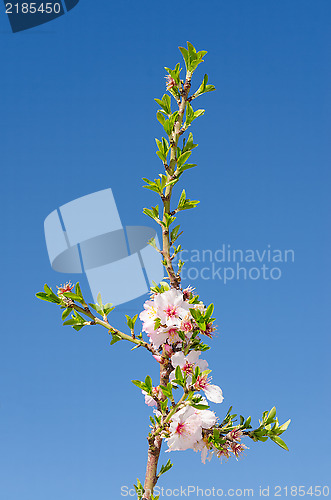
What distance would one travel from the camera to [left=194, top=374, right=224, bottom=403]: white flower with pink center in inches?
115

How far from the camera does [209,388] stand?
302cm

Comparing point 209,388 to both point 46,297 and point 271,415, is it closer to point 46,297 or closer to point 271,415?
point 271,415

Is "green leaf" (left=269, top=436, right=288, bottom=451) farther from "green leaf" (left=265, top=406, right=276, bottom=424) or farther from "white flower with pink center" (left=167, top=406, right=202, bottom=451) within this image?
"white flower with pink center" (left=167, top=406, right=202, bottom=451)

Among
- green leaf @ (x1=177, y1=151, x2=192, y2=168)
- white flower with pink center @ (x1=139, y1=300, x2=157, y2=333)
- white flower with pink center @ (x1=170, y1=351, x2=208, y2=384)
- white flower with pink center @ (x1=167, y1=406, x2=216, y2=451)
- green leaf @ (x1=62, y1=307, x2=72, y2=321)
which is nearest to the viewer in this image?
white flower with pink center @ (x1=167, y1=406, x2=216, y2=451)

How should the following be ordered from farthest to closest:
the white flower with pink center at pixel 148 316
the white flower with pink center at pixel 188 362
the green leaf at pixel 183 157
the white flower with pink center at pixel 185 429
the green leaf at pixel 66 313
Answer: the green leaf at pixel 183 157 < the green leaf at pixel 66 313 < the white flower with pink center at pixel 148 316 < the white flower with pink center at pixel 188 362 < the white flower with pink center at pixel 185 429

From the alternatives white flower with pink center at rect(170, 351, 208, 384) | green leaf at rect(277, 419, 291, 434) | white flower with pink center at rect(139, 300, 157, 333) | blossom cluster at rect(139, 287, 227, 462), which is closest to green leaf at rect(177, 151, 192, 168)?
blossom cluster at rect(139, 287, 227, 462)

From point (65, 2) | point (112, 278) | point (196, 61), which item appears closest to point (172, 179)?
point (196, 61)

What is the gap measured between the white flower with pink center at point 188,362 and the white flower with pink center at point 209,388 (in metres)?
0.08

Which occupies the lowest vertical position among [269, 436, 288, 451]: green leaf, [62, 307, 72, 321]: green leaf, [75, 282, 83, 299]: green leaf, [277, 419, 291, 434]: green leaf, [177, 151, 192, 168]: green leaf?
[269, 436, 288, 451]: green leaf

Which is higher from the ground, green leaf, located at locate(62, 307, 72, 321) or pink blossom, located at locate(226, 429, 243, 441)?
green leaf, located at locate(62, 307, 72, 321)

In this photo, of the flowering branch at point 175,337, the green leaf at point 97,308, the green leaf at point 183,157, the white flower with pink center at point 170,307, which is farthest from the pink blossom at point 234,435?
the green leaf at point 183,157

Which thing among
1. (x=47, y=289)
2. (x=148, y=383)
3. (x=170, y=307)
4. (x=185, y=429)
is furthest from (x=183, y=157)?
(x=185, y=429)

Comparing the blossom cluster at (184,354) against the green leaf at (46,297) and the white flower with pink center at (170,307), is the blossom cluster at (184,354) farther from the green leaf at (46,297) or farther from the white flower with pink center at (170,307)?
the green leaf at (46,297)

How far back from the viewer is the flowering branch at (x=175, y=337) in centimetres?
295
